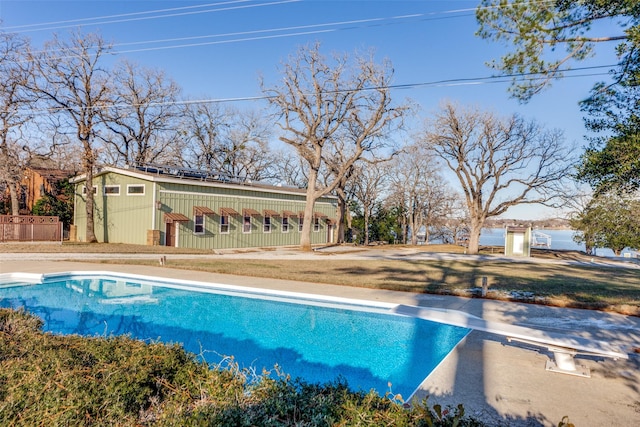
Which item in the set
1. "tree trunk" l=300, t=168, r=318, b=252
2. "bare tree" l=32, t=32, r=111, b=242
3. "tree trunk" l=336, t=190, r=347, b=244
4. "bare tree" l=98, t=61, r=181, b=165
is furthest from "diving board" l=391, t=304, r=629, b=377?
"bare tree" l=98, t=61, r=181, b=165

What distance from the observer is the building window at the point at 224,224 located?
76.2ft

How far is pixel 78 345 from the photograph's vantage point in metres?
3.84

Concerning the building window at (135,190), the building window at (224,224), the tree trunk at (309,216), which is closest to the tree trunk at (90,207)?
the building window at (135,190)

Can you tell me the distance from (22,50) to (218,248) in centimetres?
1506

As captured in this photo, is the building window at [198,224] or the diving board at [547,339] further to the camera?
the building window at [198,224]

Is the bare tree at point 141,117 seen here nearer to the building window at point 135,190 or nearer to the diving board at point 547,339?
the building window at point 135,190

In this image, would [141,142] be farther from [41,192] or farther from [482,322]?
[482,322]

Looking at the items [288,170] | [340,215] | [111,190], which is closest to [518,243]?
[340,215]

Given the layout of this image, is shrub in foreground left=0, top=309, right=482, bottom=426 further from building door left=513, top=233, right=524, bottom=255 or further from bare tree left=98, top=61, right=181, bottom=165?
bare tree left=98, top=61, right=181, bottom=165

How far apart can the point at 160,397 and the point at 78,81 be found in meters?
24.1

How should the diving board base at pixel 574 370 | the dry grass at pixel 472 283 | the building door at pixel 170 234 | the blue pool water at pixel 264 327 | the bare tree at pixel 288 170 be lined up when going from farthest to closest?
the bare tree at pixel 288 170 < the building door at pixel 170 234 < the dry grass at pixel 472 283 < the blue pool water at pixel 264 327 < the diving board base at pixel 574 370

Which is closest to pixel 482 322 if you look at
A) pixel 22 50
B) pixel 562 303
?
pixel 562 303

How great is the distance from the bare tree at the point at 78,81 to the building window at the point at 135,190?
202 cm

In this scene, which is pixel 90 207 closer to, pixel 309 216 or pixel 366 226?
pixel 309 216
